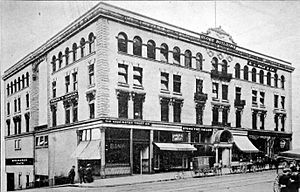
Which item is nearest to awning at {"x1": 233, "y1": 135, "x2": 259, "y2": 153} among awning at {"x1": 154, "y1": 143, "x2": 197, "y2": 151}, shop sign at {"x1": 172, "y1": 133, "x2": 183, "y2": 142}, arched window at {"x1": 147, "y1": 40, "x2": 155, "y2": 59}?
awning at {"x1": 154, "y1": 143, "x2": 197, "y2": 151}

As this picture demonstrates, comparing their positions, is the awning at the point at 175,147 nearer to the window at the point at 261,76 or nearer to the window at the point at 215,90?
the window at the point at 215,90

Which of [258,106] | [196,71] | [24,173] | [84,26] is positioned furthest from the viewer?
[258,106]

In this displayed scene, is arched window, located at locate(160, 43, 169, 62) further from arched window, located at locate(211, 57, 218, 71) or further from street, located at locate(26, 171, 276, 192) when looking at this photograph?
street, located at locate(26, 171, 276, 192)

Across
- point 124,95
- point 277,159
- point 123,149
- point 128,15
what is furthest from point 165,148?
point 277,159

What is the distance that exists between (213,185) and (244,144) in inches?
18.9

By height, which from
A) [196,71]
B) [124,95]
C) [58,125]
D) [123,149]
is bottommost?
[123,149]

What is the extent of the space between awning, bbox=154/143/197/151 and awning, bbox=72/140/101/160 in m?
0.47

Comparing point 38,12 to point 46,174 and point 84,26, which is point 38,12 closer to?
point 84,26

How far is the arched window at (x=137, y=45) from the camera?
254 cm

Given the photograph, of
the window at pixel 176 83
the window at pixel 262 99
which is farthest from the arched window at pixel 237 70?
the window at pixel 176 83

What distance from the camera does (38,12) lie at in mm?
2463

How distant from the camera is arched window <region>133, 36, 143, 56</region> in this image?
254 cm

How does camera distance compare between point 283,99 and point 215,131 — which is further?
point 283,99

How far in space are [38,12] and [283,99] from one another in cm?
224
